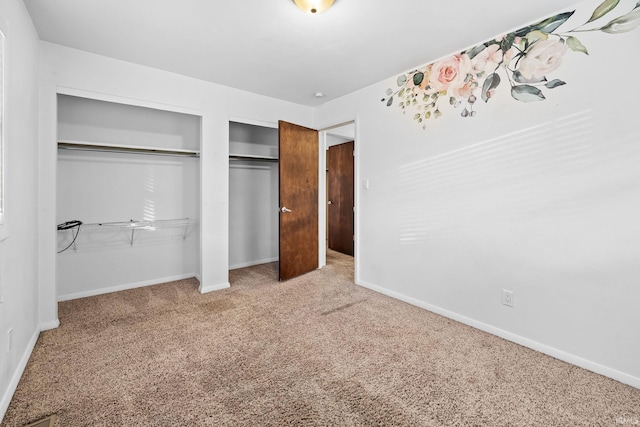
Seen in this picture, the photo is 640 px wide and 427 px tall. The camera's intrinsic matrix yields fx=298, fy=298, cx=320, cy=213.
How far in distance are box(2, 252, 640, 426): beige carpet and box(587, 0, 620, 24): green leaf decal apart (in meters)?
2.29

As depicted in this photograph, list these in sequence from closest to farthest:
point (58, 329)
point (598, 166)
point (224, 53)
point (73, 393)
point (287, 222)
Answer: point (73, 393) → point (598, 166) → point (58, 329) → point (224, 53) → point (287, 222)

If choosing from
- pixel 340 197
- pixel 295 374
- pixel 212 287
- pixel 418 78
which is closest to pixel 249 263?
pixel 212 287

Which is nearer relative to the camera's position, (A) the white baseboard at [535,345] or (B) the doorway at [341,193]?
(A) the white baseboard at [535,345]

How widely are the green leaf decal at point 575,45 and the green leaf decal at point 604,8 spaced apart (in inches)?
Result: 4.8

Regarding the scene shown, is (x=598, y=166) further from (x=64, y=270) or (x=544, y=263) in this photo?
(x=64, y=270)

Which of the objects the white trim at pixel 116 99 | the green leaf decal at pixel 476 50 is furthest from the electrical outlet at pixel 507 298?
the white trim at pixel 116 99

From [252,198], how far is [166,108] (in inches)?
69.4

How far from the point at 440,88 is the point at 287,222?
2.26 m

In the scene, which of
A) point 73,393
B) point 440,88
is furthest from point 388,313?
point 73,393

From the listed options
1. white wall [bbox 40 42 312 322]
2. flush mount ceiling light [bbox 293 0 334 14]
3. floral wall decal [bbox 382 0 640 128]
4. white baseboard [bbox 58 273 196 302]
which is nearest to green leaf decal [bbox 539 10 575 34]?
floral wall decal [bbox 382 0 640 128]

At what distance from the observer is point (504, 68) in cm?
235

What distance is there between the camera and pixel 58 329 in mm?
2488

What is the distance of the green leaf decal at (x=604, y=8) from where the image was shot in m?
1.85

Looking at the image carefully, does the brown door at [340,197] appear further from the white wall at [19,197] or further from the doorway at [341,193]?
the white wall at [19,197]
